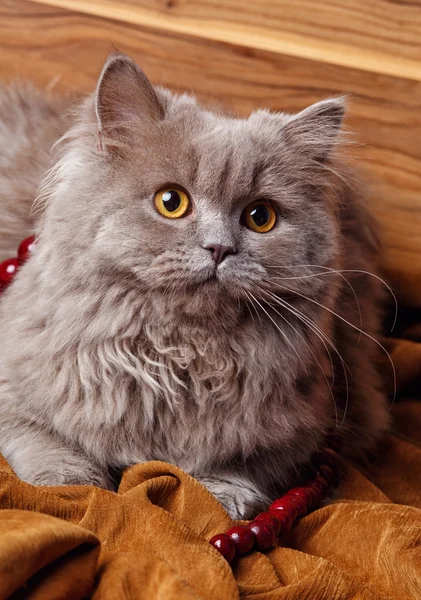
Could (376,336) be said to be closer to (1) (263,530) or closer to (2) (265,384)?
(2) (265,384)

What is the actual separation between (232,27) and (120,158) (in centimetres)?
110

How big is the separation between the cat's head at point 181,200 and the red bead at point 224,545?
400mm

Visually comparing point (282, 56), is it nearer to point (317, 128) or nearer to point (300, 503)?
point (317, 128)

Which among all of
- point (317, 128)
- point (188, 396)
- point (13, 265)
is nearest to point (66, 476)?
point (188, 396)

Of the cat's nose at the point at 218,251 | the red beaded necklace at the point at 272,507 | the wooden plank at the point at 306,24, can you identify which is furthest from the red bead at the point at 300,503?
the wooden plank at the point at 306,24

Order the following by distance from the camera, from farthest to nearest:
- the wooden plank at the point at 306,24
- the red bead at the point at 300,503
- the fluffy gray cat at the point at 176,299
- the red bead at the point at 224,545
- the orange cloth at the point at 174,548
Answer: the wooden plank at the point at 306,24 < the red bead at the point at 300,503 < the fluffy gray cat at the point at 176,299 < the red bead at the point at 224,545 < the orange cloth at the point at 174,548

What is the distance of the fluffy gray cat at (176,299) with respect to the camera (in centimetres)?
132

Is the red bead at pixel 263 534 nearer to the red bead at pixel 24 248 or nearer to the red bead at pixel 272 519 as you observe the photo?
the red bead at pixel 272 519

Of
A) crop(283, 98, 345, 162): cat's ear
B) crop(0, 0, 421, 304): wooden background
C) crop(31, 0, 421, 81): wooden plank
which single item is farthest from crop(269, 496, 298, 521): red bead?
crop(31, 0, 421, 81): wooden plank

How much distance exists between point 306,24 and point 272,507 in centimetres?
151

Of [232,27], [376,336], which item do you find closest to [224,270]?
[376,336]

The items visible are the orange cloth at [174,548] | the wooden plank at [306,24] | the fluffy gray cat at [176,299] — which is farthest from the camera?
the wooden plank at [306,24]

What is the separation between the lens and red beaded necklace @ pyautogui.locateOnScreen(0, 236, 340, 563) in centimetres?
124

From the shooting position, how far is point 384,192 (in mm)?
2252
